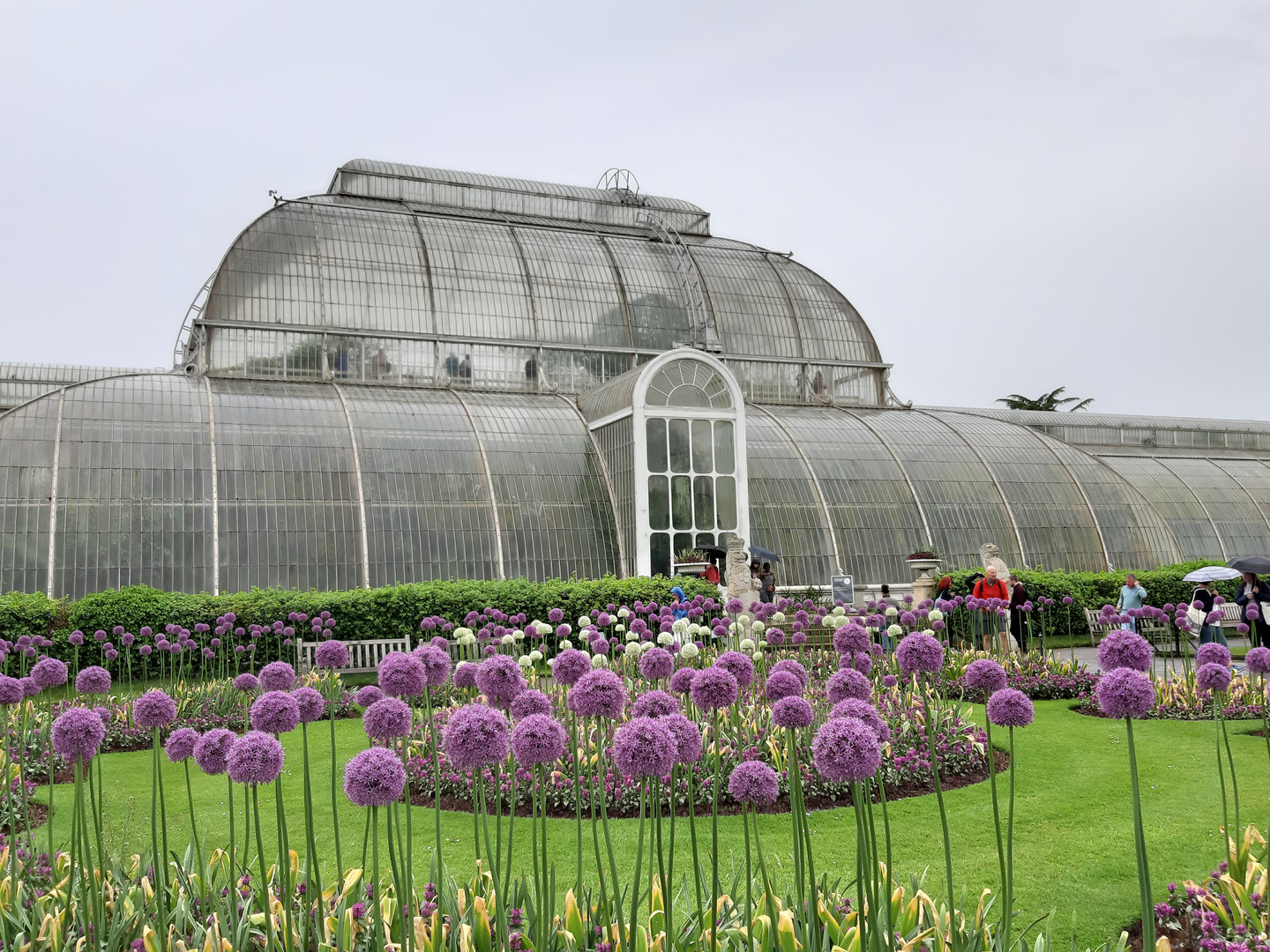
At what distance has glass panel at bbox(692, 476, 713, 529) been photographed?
1001 inches

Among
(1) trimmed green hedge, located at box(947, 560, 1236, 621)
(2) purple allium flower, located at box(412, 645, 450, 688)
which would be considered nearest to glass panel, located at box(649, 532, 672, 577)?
(1) trimmed green hedge, located at box(947, 560, 1236, 621)

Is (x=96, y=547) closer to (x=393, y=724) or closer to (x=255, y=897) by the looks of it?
(x=255, y=897)

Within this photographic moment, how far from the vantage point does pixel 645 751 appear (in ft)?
12.1

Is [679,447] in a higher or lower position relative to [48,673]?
higher

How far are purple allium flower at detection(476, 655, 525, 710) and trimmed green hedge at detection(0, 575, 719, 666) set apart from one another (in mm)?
13727

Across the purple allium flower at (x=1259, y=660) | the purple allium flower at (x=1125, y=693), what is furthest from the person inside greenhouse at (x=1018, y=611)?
the purple allium flower at (x=1125, y=693)

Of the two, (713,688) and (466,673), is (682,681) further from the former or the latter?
(466,673)

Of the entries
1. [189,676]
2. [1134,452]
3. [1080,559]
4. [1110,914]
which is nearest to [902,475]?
[1080,559]

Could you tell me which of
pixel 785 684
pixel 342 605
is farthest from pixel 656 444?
pixel 785 684

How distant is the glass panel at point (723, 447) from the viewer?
25.9 meters

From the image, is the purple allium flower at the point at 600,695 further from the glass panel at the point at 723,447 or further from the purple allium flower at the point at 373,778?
the glass panel at the point at 723,447

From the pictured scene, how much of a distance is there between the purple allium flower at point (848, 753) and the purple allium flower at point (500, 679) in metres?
1.48

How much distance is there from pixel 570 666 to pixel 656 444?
2026 centimetres

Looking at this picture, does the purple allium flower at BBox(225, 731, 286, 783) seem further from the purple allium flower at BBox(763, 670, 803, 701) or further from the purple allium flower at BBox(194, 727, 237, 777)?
the purple allium flower at BBox(763, 670, 803, 701)
